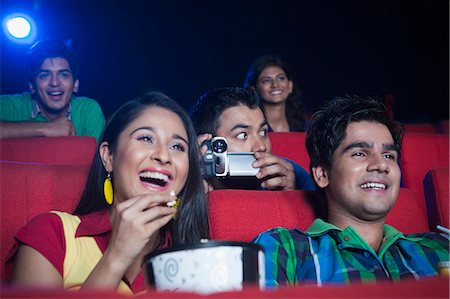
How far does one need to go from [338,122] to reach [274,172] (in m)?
0.26

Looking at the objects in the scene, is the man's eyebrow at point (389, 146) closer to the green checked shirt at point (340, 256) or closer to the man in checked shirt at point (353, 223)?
the man in checked shirt at point (353, 223)

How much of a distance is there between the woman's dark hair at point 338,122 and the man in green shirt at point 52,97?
1312 millimetres

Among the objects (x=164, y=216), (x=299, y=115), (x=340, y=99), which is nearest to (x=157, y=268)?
(x=164, y=216)

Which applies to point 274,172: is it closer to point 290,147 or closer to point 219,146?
point 219,146

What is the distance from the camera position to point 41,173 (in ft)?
4.43

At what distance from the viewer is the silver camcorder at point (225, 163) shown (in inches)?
63.4

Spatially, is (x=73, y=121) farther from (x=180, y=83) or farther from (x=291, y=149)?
(x=180, y=83)

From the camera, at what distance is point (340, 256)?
1303mm

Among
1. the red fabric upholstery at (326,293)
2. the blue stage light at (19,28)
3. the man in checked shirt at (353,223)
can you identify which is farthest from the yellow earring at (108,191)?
the blue stage light at (19,28)

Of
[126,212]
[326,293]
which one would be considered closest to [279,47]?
[126,212]

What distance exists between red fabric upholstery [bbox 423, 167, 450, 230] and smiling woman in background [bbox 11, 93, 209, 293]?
74 centimetres

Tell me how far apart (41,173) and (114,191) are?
232mm

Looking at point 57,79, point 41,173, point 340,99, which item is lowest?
point 41,173

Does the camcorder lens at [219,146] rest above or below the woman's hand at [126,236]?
above
